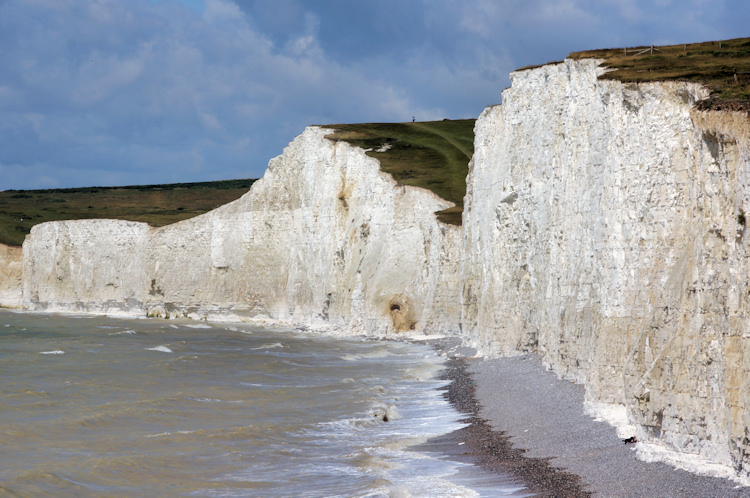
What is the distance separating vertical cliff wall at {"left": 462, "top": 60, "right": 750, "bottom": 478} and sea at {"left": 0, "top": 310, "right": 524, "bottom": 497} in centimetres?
298

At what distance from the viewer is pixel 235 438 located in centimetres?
1694

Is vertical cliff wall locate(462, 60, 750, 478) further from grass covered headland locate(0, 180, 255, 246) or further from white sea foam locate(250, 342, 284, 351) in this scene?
grass covered headland locate(0, 180, 255, 246)

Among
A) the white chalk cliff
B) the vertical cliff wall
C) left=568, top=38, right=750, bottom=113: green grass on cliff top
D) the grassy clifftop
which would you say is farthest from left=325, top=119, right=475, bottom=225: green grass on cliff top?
left=568, top=38, right=750, bottom=113: green grass on cliff top

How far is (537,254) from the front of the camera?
83.6ft

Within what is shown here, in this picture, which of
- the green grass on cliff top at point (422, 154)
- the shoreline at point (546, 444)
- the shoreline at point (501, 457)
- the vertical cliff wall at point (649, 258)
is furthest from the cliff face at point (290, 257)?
the shoreline at point (501, 457)

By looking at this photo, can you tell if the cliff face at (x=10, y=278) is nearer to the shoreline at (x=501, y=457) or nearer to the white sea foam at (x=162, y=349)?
the white sea foam at (x=162, y=349)

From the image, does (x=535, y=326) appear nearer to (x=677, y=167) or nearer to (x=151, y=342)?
(x=677, y=167)

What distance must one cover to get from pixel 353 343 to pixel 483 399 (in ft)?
68.9

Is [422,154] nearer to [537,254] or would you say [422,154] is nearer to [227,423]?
[537,254]

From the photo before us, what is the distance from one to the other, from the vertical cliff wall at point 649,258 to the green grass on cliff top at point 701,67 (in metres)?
0.34

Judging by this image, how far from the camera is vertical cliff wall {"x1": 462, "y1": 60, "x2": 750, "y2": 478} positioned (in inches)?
392

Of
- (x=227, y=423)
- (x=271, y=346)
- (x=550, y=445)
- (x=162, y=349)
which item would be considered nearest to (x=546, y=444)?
(x=550, y=445)

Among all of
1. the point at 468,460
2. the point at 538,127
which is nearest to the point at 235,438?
the point at 468,460

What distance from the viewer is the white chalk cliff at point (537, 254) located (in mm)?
10453
